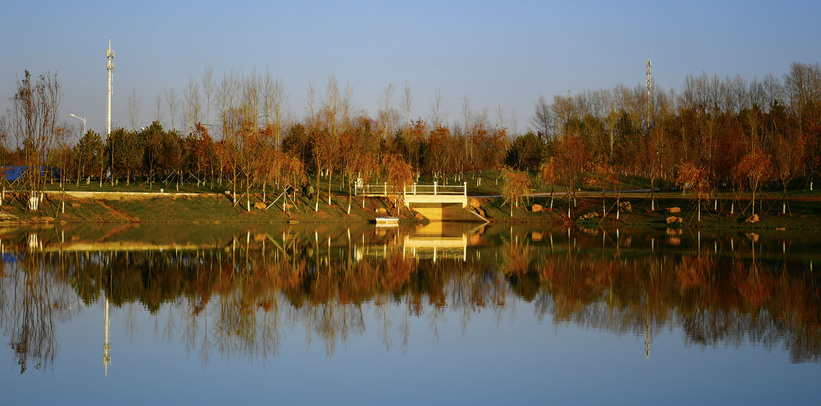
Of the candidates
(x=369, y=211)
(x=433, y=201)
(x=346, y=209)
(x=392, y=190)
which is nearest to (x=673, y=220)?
(x=433, y=201)

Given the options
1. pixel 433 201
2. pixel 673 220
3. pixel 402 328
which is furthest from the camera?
pixel 433 201

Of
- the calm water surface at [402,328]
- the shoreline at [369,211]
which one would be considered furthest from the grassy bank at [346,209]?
the calm water surface at [402,328]

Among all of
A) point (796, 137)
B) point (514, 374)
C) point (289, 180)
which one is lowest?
point (514, 374)

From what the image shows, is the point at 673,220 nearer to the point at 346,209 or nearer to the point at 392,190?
the point at 392,190

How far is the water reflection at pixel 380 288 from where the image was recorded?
48.3 feet

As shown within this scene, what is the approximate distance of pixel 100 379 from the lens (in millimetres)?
11211

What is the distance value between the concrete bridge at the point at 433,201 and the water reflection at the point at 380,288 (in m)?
18.6

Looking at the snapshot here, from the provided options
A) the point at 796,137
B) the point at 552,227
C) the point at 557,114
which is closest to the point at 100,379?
the point at 552,227

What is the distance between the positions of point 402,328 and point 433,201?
127ft

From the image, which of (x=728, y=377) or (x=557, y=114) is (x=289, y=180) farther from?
(x=557, y=114)

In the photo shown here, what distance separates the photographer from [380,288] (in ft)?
67.4

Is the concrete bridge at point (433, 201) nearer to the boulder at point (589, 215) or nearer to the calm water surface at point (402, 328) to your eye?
the boulder at point (589, 215)

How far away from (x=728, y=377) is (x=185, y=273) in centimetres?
1598

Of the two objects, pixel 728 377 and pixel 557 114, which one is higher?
pixel 557 114
